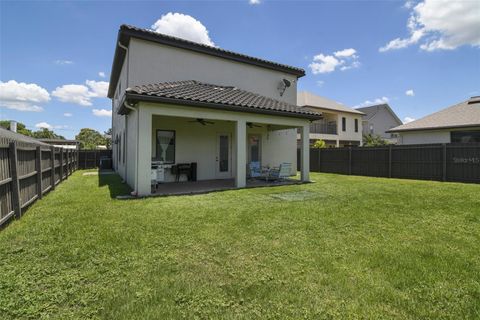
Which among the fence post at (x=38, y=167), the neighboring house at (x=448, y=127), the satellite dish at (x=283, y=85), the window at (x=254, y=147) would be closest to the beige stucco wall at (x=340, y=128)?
the neighboring house at (x=448, y=127)

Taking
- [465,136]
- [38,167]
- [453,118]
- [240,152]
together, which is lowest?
[38,167]

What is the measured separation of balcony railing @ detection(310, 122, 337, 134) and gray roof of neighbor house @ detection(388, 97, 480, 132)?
705 centimetres

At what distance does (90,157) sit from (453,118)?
94.9 ft

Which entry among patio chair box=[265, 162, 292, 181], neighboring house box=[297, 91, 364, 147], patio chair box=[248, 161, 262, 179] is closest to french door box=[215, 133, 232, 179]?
patio chair box=[248, 161, 262, 179]

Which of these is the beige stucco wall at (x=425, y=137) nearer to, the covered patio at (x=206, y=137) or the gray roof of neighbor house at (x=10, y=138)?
the covered patio at (x=206, y=137)

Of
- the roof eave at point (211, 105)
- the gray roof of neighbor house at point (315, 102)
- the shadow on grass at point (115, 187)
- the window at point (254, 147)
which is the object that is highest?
the gray roof of neighbor house at point (315, 102)

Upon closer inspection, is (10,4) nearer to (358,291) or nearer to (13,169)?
(13,169)

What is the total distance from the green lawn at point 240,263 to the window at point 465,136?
13.8 meters

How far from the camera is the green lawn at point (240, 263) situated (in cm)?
256

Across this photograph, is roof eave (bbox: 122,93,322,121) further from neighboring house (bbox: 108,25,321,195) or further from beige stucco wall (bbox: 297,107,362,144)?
beige stucco wall (bbox: 297,107,362,144)

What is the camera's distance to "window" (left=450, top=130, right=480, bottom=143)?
16609 mm

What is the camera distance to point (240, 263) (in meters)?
3.57

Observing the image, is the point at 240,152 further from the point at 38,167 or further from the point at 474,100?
the point at 474,100

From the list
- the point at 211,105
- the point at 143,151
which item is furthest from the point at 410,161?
the point at 143,151
